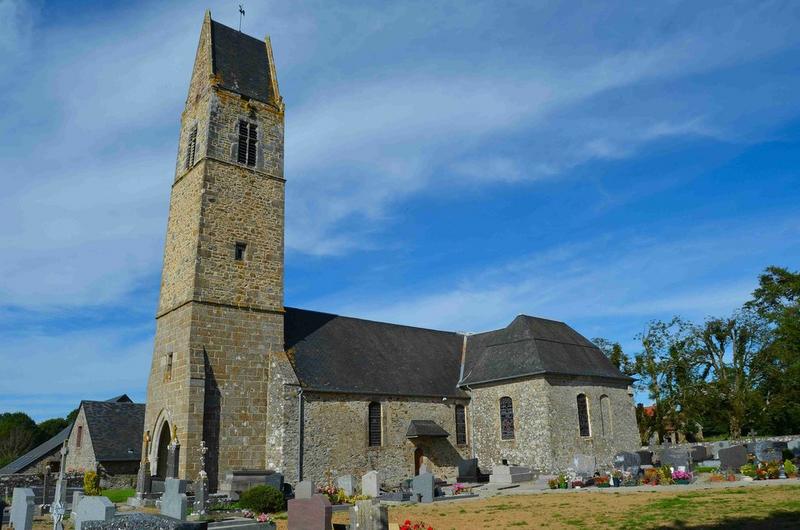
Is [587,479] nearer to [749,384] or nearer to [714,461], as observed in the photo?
[714,461]

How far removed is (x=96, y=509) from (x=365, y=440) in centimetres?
1565

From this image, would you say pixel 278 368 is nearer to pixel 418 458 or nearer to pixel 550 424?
pixel 418 458

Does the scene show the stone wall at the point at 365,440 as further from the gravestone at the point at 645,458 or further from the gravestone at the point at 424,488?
the gravestone at the point at 645,458

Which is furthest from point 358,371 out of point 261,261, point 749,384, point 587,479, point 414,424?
point 749,384

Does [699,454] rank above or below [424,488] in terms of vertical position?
above

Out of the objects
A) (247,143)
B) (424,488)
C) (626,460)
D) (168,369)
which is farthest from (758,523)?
(247,143)

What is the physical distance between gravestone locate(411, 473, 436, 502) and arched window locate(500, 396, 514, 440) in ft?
32.0

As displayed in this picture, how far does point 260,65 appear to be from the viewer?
28.5 metres

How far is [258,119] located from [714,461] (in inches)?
952

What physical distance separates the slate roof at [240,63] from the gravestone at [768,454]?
24045mm

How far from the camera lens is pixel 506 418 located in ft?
91.3

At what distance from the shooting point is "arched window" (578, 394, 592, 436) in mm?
27219

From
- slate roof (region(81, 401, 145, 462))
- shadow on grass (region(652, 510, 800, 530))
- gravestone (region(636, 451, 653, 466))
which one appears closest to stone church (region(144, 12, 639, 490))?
gravestone (region(636, 451, 653, 466))

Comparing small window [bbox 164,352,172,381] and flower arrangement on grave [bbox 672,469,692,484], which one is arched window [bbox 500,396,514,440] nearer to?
flower arrangement on grave [bbox 672,469,692,484]
